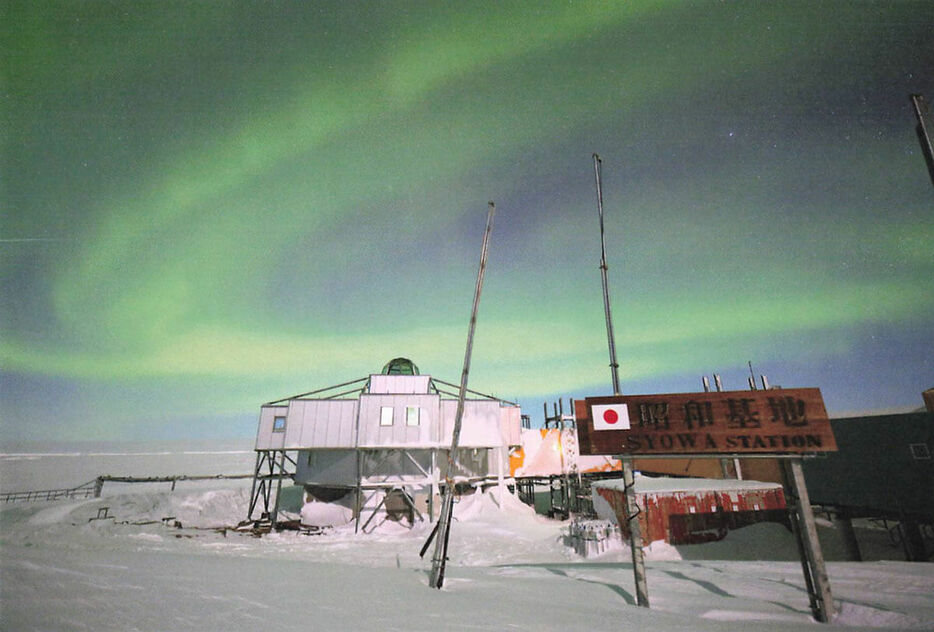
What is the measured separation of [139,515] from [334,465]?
16.0 meters

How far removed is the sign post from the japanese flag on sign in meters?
0.02

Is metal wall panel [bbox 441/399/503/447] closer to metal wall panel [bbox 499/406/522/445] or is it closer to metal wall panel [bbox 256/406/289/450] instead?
metal wall panel [bbox 499/406/522/445]

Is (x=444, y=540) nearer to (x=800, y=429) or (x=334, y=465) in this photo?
(x=800, y=429)

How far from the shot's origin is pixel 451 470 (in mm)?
10133

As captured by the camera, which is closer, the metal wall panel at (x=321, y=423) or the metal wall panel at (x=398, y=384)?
the metal wall panel at (x=321, y=423)

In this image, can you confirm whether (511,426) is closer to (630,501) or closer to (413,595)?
(630,501)

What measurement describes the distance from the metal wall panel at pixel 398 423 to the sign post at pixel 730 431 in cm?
2275

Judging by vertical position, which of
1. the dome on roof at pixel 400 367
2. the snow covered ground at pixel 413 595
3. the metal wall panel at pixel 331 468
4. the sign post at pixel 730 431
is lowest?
the snow covered ground at pixel 413 595

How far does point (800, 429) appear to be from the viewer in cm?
732

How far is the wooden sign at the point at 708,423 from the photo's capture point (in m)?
7.35

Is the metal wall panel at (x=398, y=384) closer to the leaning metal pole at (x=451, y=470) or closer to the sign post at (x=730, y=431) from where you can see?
the leaning metal pole at (x=451, y=470)

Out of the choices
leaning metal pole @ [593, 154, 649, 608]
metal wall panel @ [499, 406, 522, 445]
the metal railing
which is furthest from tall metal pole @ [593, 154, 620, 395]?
the metal railing

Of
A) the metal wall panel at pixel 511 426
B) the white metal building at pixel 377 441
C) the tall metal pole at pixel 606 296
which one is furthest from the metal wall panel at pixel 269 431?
the tall metal pole at pixel 606 296

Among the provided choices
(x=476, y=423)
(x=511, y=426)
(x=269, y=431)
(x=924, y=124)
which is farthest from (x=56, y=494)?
(x=924, y=124)
